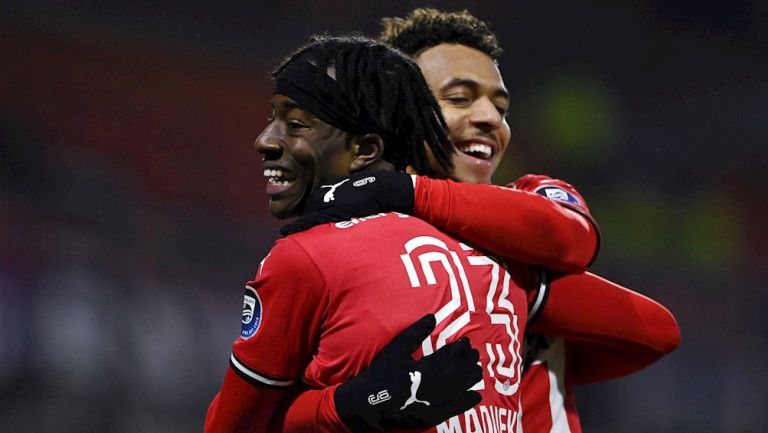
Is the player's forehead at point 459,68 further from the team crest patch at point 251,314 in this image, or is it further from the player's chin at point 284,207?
the team crest patch at point 251,314

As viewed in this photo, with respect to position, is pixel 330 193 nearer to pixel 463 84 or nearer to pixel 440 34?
pixel 463 84

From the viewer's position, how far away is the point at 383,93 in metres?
1.57

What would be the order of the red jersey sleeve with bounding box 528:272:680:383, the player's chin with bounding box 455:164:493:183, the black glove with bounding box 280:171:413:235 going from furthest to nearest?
1. the player's chin with bounding box 455:164:493:183
2. the red jersey sleeve with bounding box 528:272:680:383
3. the black glove with bounding box 280:171:413:235

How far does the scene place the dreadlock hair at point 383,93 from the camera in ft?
5.01

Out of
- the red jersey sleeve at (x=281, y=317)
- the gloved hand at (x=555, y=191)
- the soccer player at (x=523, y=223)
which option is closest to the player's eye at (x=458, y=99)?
the soccer player at (x=523, y=223)

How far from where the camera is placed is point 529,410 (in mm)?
1738

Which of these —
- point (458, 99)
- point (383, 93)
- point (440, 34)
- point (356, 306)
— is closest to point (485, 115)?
point (458, 99)

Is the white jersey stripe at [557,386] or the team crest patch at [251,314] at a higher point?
the team crest patch at [251,314]

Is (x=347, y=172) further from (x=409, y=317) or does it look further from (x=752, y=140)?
(x=752, y=140)

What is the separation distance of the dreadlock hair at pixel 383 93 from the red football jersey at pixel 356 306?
18cm

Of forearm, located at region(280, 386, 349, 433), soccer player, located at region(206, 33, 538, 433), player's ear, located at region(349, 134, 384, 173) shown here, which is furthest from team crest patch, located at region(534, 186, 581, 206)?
forearm, located at region(280, 386, 349, 433)

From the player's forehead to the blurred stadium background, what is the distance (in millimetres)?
1490

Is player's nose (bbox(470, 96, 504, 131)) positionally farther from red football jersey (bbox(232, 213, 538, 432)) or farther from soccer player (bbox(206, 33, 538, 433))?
red football jersey (bbox(232, 213, 538, 432))

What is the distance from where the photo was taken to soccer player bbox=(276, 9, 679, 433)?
1.49 metres
